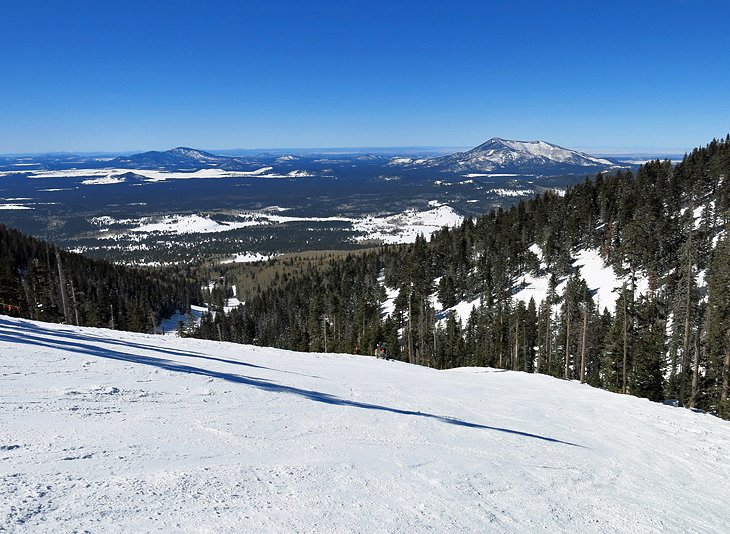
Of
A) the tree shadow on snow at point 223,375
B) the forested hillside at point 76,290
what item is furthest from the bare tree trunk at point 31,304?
the tree shadow on snow at point 223,375

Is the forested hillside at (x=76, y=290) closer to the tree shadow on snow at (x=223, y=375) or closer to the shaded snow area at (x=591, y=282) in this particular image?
the tree shadow on snow at (x=223, y=375)

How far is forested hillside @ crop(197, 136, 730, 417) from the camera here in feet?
128

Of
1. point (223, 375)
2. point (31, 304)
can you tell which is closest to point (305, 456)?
point (223, 375)

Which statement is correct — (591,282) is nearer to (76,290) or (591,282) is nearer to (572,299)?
(572,299)

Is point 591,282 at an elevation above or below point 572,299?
below

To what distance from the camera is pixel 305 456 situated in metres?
8.23

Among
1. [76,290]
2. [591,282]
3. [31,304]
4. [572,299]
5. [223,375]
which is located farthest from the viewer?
[591,282]

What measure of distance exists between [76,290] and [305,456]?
75467 mm

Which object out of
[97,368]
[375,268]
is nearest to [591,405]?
[97,368]

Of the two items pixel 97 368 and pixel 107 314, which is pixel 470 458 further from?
pixel 107 314

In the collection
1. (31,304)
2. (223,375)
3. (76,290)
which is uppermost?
(223,375)

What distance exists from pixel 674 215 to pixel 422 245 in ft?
180

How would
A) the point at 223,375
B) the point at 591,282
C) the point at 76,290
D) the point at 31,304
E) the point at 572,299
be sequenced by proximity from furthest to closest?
the point at 591,282 < the point at 76,290 < the point at 31,304 < the point at 572,299 < the point at 223,375

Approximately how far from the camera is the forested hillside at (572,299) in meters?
39.1
